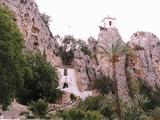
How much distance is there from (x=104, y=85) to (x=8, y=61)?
3526 cm

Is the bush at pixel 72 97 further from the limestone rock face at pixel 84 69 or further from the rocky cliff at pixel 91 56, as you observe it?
the limestone rock face at pixel 84 69

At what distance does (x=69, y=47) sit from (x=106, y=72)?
8.74 m

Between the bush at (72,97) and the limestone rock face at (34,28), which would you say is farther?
the limestone rock face at (34,28)

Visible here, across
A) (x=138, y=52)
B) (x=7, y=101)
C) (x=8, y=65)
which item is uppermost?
(x=138, y=52)

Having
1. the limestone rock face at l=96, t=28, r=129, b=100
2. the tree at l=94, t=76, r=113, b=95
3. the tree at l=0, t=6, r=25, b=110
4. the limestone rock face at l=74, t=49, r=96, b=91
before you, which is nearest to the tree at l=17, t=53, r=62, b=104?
the tree at l=94, t=76, r=113, b=95

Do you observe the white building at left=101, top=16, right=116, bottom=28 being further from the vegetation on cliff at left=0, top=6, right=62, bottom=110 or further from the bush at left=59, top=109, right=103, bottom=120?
the bush at left=59, top=109, right=103, bottom=120

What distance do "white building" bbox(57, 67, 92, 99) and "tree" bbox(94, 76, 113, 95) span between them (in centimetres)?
255

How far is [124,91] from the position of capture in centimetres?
7988

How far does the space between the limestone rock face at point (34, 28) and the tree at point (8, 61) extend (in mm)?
31706

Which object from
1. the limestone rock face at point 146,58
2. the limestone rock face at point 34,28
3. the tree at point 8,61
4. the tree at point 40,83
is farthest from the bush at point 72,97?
the tree at point 8,61

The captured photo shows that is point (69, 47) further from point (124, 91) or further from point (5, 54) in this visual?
point (5, 54)

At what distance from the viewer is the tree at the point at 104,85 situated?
248 ft

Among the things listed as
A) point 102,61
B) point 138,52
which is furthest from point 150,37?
point 102,61

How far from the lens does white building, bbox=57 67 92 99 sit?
77500 mm
